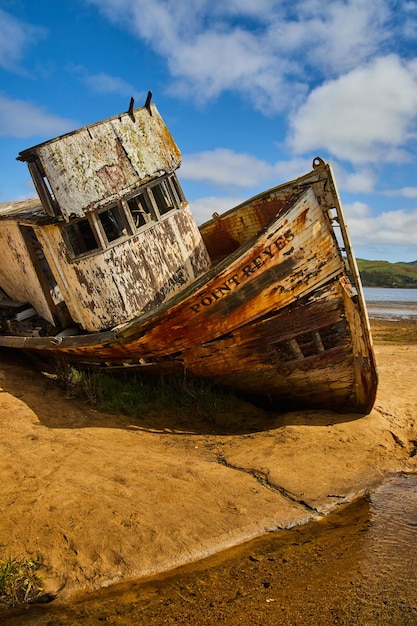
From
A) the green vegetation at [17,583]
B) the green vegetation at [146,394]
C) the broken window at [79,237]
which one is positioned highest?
the broken window at [79,237]

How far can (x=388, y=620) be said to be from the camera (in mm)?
2656

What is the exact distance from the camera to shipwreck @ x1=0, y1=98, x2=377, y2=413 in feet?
18.2

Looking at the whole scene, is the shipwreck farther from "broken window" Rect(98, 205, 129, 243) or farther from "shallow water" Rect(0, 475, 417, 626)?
"shallow water" Rect(0, 475, 417, 626)

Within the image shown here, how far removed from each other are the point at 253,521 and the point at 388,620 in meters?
1.34

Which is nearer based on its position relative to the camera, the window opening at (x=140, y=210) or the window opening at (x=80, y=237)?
the window opening at (x=80, y=237)

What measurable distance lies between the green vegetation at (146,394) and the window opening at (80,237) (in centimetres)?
173

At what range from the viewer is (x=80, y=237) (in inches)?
260

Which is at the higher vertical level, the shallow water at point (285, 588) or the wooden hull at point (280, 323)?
the wooden hull at point (280, 323)

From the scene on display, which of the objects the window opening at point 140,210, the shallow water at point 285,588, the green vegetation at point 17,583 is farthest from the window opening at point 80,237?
the shallow water at point 285,588

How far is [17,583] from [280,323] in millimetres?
3841

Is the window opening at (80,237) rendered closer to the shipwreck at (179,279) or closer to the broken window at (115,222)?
the shipwreck at (179,279)

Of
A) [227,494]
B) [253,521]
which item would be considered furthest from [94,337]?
[253,521]

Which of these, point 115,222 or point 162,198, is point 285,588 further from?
point 162,198

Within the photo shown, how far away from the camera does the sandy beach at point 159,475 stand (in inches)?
134
